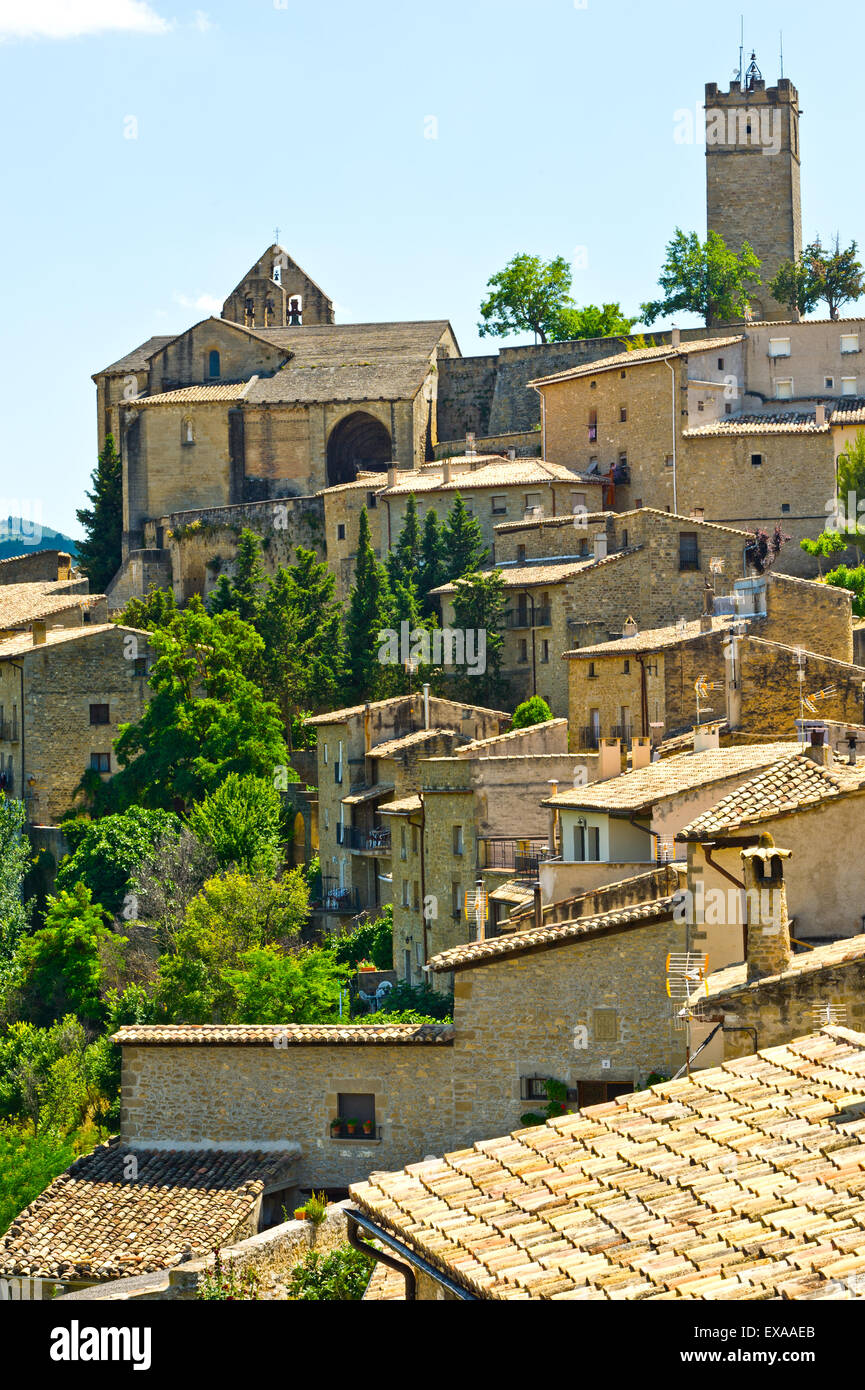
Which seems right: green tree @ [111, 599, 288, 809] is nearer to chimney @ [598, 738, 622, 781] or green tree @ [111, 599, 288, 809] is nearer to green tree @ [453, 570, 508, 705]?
green tree @ [453, 570, 508, 705]

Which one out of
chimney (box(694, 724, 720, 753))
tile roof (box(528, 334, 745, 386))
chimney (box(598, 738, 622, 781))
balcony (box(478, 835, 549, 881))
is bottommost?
balcony (box(478, 835, 549, 881))

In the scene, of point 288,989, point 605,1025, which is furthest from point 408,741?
point 605,1025

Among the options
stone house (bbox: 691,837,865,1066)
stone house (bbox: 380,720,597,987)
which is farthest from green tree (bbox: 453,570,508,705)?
stone house (bbox: 691,837,865,1066)

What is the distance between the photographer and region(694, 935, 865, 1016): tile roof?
48.5 feet

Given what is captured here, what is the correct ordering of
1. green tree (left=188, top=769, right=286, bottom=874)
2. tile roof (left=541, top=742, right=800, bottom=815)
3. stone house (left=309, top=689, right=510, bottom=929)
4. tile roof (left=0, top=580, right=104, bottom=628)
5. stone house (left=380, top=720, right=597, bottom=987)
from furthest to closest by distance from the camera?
1. tile roof (left=0, top=580, right=104, bottom=628)
2. green tree (left=188, top=769, right=286, bottom=874)
3. stone house (left=309, top=689, right=510, bottom=929)
4. stone house (left=380, top=720, right=597, bottom=987)
5. tile roof (left=541, top=742, right=800, bottom=815)

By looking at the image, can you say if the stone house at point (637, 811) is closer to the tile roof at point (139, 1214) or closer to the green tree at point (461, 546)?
the tile roof at point (139, 1214)

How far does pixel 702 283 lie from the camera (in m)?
74.6

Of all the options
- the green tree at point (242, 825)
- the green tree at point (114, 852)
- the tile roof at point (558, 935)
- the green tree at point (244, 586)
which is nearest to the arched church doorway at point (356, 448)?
the green tree at point (244, 586)

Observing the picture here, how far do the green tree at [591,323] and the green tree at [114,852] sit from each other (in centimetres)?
3244

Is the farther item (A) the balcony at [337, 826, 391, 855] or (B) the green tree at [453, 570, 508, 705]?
(B) the green tree at [453, 570, 508, 705]

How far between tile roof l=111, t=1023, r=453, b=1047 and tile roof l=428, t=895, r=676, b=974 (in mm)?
868
